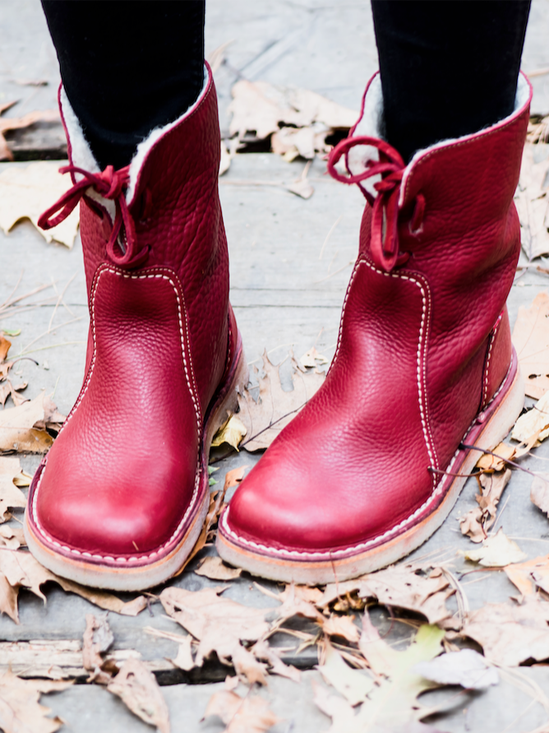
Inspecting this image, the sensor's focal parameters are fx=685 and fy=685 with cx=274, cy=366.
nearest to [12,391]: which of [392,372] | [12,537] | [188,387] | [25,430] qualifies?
[25,430]

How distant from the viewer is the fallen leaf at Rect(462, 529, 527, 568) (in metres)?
1.08

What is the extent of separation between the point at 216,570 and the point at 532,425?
2.13ft

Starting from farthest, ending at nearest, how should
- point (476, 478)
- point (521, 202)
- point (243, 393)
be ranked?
point (521, 202), point (243, 393), point (476, 478)

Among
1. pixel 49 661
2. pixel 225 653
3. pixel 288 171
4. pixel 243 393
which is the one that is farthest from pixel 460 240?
pixel 288 171

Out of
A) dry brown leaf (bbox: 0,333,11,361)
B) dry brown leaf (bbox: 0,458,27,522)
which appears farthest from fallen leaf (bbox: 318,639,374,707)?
dry brown leaf (bbox: 0,333,11,361)

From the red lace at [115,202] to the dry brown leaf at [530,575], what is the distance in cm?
75

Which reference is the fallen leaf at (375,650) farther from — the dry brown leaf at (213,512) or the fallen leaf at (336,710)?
the dry brown leaf at (213,512)

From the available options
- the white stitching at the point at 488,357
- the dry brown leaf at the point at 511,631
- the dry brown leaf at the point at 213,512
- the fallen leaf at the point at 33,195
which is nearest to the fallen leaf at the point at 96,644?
the dry brown leaf at the point at 213,512

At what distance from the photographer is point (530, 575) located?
41.4 inches

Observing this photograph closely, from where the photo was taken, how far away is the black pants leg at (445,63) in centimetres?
87

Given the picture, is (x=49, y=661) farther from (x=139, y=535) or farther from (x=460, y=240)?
(x=460, y=240)

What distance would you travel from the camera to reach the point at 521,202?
1904mm

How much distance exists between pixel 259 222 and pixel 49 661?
1.29m

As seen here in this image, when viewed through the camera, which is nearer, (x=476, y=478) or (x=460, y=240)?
(x=460, y=240)
